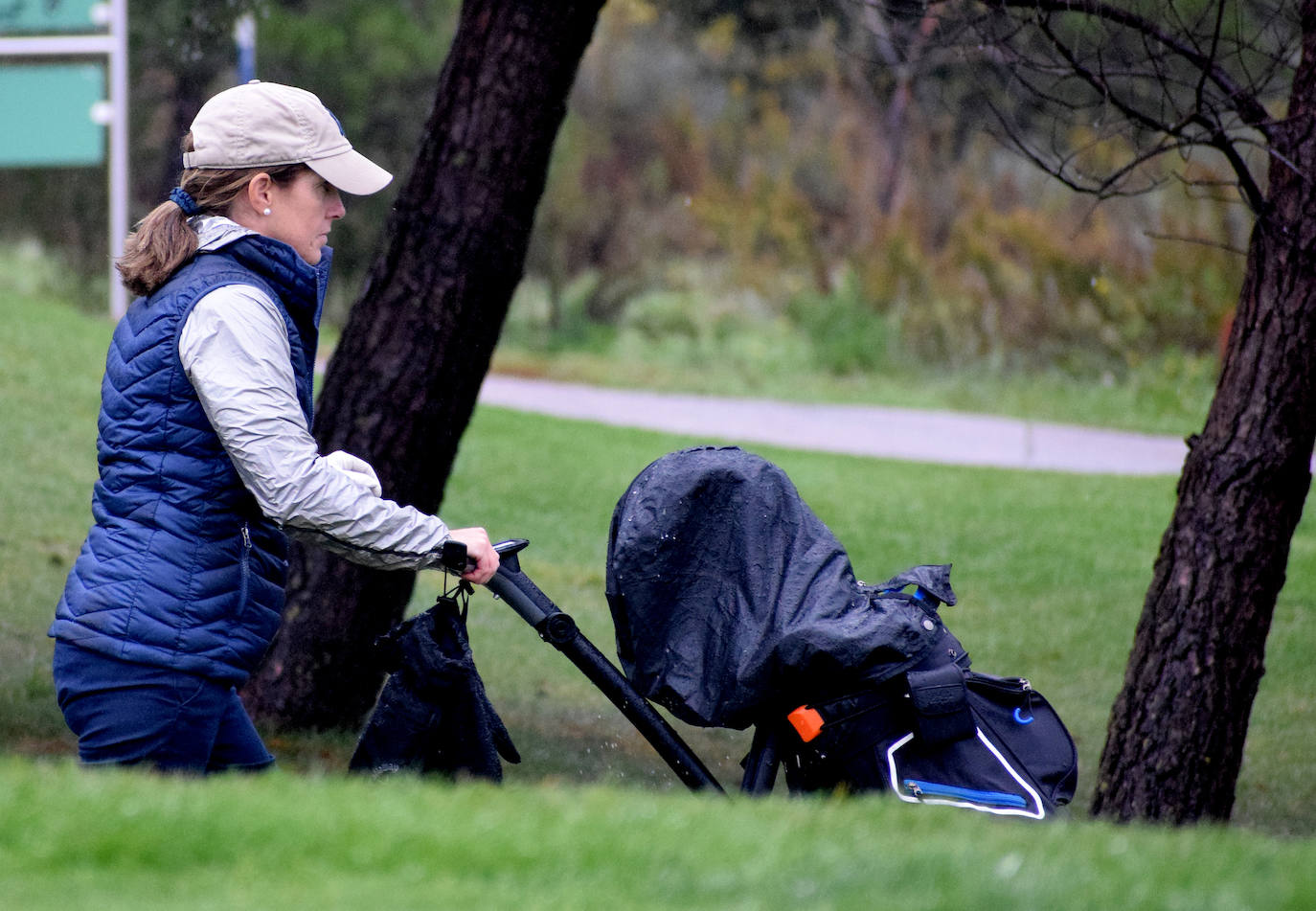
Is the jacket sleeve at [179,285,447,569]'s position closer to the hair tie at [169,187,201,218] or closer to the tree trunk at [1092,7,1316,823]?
the hair tie at [169,187,201,218]

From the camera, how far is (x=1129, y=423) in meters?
15.3

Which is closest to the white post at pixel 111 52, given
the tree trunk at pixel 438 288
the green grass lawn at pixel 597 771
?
the green grass lawn at pixel 597 771

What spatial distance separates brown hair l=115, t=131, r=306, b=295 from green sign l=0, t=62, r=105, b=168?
9.77 meters

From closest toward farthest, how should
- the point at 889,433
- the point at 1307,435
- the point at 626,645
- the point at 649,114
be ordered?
the point at 626,645, the point at 1307,435, the point at 889,433, the point at 649,114

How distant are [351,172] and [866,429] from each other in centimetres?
1248

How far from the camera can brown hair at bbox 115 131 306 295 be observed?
10.2 feet

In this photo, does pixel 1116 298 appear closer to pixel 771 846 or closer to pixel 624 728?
pixel 624 728

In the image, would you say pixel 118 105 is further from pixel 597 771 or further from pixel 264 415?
pixel 264 415

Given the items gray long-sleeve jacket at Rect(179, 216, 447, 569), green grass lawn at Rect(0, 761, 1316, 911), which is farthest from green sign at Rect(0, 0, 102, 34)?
green grass lawn at Rect(0, 761, 1316, 911)

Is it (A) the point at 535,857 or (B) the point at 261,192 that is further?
(B) the point at 261,192

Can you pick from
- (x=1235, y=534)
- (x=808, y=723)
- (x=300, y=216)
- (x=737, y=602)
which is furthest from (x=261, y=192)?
(x=1235, y=534)

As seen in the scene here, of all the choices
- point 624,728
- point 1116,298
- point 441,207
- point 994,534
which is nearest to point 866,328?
point 1116,298

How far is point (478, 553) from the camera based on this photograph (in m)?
3.23

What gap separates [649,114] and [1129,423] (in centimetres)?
952
